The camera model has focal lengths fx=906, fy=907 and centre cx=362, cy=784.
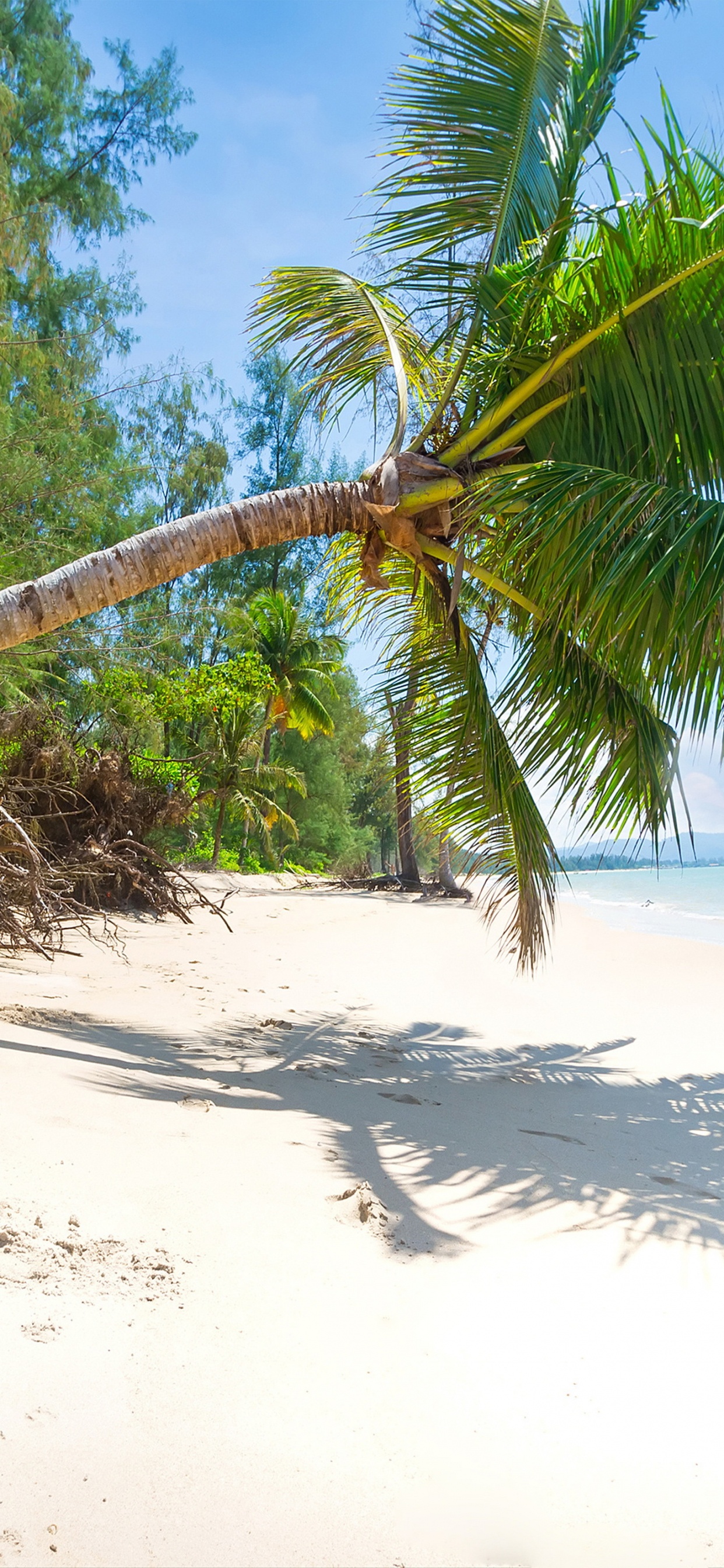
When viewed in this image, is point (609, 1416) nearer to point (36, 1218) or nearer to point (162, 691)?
point (36, 1218)

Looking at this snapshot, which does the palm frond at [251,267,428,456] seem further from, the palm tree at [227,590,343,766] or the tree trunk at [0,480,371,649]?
the palm tree at [227,590,343,766]

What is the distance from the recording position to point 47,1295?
1788 mm

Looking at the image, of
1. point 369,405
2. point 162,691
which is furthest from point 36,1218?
point 162,691

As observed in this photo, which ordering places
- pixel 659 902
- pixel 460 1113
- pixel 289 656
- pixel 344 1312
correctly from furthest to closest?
pixel 659 902 < pixel 289 656 < pixel 460 1113 < pixel 344 1312

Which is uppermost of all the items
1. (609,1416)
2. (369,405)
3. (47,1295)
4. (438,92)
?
(438,92)

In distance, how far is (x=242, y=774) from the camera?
19.6 metres

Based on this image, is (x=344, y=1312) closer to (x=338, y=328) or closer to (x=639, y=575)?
(x=639, y=575)

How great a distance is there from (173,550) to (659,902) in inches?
1051

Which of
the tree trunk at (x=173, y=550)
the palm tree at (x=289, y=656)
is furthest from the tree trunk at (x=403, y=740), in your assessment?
the palm tree at (x=289, y=656)

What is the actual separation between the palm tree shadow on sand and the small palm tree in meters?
10.6

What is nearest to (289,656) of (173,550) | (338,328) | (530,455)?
(338,328)

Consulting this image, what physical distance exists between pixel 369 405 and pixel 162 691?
8.36 metres

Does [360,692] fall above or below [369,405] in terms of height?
below

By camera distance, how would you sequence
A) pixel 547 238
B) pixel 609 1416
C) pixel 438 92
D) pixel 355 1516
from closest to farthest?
pixel 355 1516, pixel 609 1416, pixel 547 238, pixel 438 92
